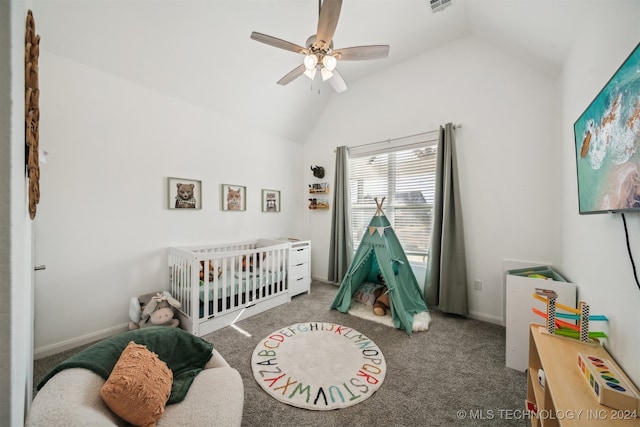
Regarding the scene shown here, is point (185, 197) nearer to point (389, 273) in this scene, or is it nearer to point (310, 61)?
point (310, 61)

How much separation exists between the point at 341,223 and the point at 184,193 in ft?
7.15

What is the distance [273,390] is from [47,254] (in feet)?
7.10

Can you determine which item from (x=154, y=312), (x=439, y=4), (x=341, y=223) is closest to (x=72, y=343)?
(x=154, y=312)

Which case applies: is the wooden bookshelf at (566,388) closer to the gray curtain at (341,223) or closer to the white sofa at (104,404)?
the white sofa at (104,404)

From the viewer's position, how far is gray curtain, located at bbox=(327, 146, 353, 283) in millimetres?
3758

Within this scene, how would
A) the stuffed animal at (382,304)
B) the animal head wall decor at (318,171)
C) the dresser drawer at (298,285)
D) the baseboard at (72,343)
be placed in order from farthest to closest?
1. the animal head wall decor at (318,171)
2. the dresser drawer at (298,285)
3. the stuffed animal at (382,304)
4. the baseboard at (72,343)

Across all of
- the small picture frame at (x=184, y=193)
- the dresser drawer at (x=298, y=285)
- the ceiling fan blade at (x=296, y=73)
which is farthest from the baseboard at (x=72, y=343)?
the ceiling fan blade at (x=296, y=73)

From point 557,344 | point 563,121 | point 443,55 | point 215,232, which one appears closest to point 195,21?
point 215,232

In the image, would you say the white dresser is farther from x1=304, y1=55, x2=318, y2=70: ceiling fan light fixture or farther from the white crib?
x1=304, y1=55, x2=318, y2=70: ceiling fan light fixture

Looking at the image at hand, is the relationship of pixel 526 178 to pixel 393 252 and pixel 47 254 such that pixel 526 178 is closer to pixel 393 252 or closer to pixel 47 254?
pixel 393 252

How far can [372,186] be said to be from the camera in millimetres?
3686

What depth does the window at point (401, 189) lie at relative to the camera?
3176 millimetres

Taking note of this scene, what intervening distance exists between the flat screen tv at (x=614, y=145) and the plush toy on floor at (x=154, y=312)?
3096mm

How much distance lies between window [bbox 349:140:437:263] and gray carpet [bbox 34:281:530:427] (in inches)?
42.2
